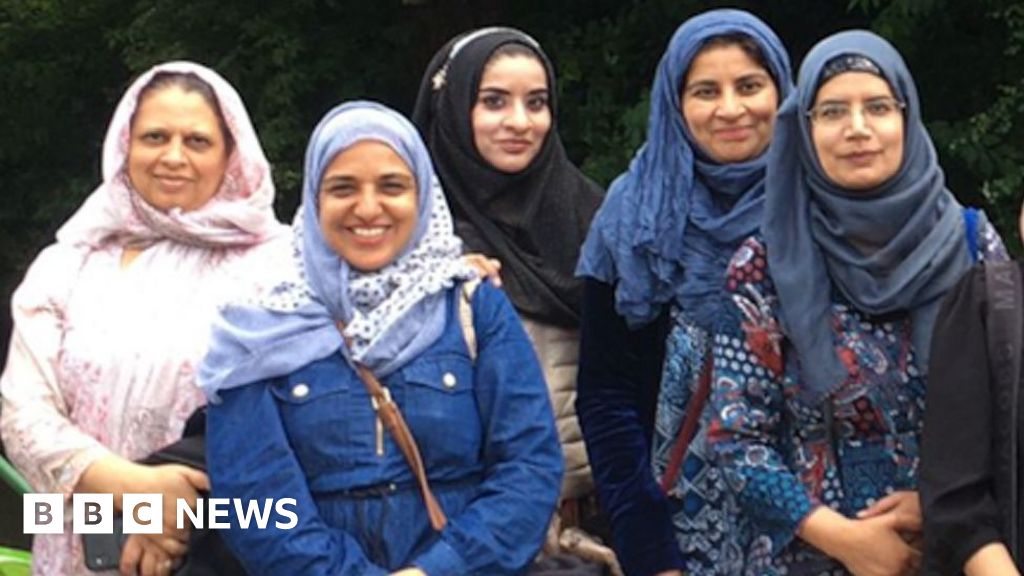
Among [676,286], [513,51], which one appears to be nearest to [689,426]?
[676,286]

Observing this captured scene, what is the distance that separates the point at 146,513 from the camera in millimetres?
3463

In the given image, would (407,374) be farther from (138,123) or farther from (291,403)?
(138,123)

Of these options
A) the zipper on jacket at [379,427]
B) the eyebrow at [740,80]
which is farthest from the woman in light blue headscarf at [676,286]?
the zipper on jacket at [379,427]

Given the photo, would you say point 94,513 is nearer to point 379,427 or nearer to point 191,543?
point 191,543

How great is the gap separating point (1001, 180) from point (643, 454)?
3.18 meters

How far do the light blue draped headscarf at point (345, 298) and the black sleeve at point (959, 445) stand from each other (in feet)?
2.85

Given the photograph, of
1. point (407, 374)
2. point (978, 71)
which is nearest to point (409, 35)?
point (978, 71)

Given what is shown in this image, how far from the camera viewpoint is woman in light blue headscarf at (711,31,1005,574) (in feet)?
10.5

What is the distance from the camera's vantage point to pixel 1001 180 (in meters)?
6.33

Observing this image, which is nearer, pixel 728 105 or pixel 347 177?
pixel 347 177

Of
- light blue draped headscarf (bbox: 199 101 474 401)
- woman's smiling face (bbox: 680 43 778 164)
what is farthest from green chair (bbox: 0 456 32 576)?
woman's smiling face (bbox: 680 43 778 164)

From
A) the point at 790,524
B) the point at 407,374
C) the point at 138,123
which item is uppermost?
the point at 138,123

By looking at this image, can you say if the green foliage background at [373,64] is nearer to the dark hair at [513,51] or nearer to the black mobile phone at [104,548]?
the dark hair at [513,51]

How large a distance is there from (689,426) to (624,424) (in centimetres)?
14
